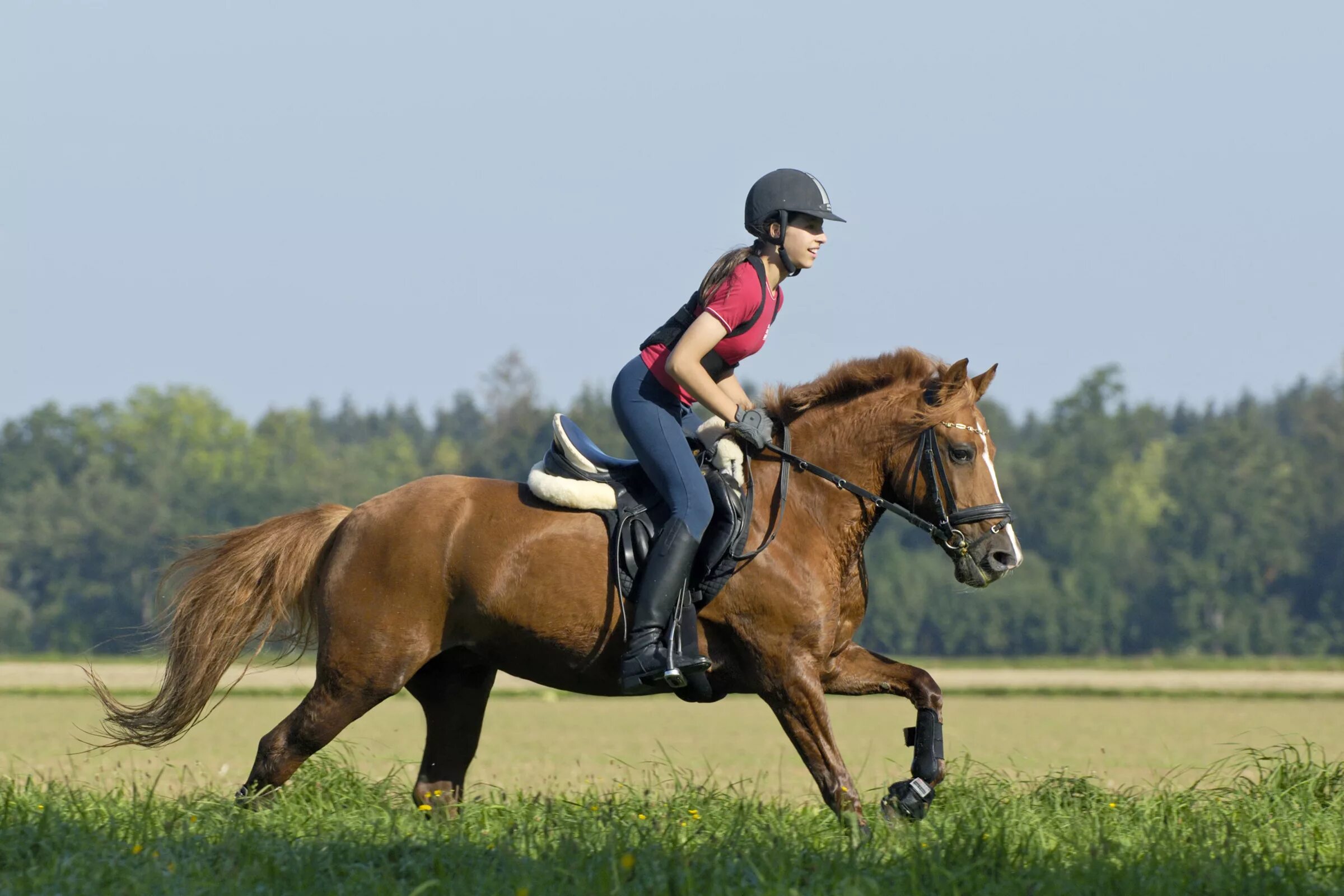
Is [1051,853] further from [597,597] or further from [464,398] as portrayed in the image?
[464,398]

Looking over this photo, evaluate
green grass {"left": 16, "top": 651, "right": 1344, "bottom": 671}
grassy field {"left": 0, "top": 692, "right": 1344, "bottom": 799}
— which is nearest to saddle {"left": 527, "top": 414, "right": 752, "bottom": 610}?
grassy field {"left": 0, "top": 692, "right": 1344, "bottom": 799}

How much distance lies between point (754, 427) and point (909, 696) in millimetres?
1507

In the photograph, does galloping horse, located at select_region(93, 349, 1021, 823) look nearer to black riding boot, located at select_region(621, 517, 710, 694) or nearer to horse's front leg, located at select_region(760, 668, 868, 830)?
horse's front leg, located at select_region(760, 668, 868, 830)

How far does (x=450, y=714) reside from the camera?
8.62 meters

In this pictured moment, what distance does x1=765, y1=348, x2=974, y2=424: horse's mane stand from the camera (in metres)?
8.36

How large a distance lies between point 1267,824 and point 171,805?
16.1 feet

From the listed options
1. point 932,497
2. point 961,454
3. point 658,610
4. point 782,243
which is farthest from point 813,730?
point 782,243

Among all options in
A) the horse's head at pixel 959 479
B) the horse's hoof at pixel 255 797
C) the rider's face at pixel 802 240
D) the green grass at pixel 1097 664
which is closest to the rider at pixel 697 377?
the rider's face at pixel 802 240

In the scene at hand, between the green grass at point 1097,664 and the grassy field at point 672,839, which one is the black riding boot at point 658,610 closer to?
the grassy field at point 672,839

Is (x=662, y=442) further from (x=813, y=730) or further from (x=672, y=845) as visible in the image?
(x=672, y=845)

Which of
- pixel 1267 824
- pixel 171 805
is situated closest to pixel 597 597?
pixel 171 805

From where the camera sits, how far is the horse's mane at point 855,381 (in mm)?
8359

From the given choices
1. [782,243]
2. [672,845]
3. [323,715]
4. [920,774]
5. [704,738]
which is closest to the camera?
[672,845]

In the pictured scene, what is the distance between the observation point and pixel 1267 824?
286 inches
